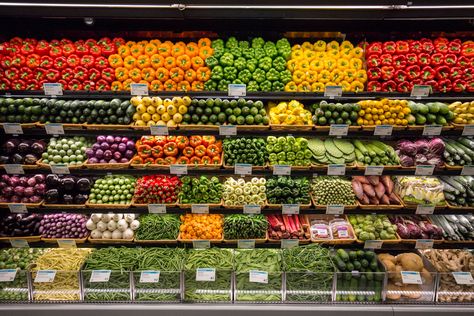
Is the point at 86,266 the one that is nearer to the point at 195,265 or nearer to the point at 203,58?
the point at 195,265

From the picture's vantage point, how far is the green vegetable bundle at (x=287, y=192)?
4.02 m

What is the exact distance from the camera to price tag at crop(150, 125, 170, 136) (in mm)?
3822

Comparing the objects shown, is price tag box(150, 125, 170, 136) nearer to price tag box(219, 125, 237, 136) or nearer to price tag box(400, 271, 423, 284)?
price tag box(219, 125, 237, 136)

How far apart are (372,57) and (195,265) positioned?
120 inches

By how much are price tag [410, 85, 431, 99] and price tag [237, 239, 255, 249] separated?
8.03ft

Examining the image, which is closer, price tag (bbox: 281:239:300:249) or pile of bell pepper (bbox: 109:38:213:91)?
pile of bell pepper (bbox: 109:38:213:91)

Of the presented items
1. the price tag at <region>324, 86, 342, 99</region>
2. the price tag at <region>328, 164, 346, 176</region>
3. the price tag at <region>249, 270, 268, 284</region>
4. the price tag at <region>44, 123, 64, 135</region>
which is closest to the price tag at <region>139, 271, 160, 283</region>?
the price tag at <region>249, 270, 268, 284</region>

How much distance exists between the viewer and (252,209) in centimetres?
397

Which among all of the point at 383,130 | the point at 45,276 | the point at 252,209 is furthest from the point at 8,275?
the point at 383,130

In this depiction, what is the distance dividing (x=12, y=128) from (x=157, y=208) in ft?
6.15

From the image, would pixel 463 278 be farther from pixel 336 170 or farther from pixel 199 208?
pixel 199 208

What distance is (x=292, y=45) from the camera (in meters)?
4.27

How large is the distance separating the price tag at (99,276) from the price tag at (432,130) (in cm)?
374

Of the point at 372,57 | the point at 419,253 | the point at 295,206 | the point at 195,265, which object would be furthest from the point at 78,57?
the point at 419,253
